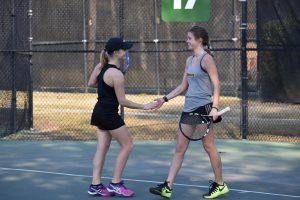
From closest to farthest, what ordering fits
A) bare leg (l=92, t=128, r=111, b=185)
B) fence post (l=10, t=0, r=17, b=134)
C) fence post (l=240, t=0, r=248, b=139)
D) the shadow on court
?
1. bare leg (l=92, t=128, r=111, b=185)
2. the shadow on court
3. fence post (l=240, t=0, r=248, b=139)
4. fence post (l=10, t=0, r=17, b=134)

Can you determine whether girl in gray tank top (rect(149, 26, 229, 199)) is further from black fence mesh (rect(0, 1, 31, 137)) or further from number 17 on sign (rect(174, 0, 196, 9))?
number 17 on sign (rect(174, 0, 196, 9))

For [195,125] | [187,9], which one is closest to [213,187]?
[195,125]

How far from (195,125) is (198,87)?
418 millimetres

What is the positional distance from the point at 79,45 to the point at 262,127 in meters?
10.2

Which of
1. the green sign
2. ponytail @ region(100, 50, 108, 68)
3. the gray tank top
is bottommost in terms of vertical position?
the gray tank top

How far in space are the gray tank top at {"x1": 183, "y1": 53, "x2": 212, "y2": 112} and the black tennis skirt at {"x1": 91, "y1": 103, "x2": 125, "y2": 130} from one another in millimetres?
779

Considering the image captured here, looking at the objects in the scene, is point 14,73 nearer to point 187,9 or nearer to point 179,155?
point 187,9

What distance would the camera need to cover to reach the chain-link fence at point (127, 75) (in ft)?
43.8

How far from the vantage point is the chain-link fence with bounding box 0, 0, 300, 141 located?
13.3 m

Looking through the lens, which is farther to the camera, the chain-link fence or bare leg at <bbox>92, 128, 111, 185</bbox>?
the chain-link fence

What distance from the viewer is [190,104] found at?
7453 mm

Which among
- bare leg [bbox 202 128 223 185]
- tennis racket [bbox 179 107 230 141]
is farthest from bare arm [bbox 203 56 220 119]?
bare leg [bbox 202 128 223 185]

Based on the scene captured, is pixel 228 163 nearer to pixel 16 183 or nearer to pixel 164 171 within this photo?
pixel 164 171

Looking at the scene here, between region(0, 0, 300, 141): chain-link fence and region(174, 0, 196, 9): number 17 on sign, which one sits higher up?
region(174, 0, 196, 9): number 17 on sign
